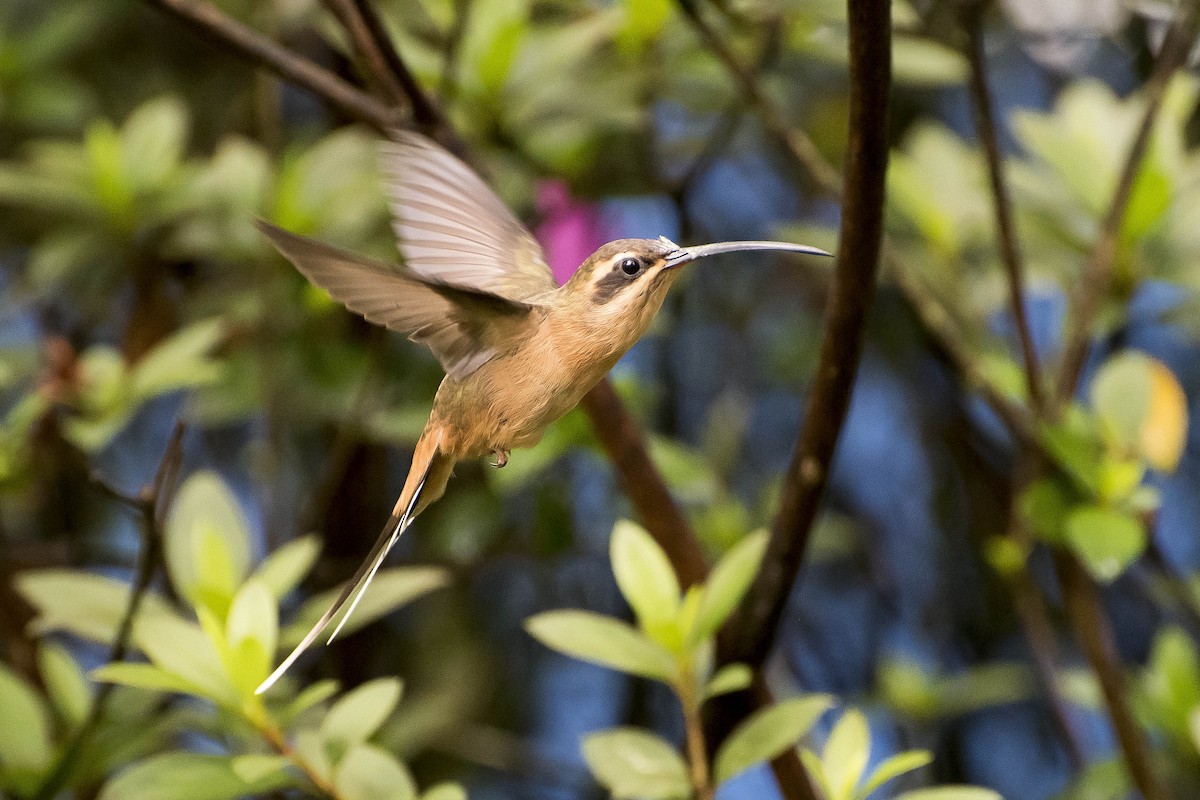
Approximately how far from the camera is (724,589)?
797mm

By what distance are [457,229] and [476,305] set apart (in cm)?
20

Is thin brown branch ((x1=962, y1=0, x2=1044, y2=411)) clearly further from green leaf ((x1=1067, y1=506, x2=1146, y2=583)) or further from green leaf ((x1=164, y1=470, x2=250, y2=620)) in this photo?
green leaf ((x1=164, y1=470, x2=250, y2=620))

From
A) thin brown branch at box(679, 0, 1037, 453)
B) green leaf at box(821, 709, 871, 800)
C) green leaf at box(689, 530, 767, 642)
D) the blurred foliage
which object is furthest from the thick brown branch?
green leaf at box(821, 709, 871, 800)

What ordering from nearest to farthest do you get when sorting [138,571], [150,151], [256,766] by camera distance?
[256,766] < [138,571] < [150,151]

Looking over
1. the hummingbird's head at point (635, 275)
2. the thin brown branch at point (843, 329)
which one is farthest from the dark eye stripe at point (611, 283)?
the thin brown branch at point (843, 329)

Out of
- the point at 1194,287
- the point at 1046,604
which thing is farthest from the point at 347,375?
the point at 1046,604

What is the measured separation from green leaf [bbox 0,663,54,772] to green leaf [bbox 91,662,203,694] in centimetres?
20

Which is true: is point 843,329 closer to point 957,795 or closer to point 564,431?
point 957,795

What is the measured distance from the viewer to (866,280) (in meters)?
0.64

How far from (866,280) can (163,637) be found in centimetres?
52

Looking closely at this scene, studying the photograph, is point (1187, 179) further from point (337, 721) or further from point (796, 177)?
point (337, 721)

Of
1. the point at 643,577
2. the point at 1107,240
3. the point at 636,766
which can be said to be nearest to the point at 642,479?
the point at 643,577

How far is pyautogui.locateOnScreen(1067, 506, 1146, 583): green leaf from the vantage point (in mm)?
929

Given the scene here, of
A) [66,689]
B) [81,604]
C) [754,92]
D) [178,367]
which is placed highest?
[754,92]
